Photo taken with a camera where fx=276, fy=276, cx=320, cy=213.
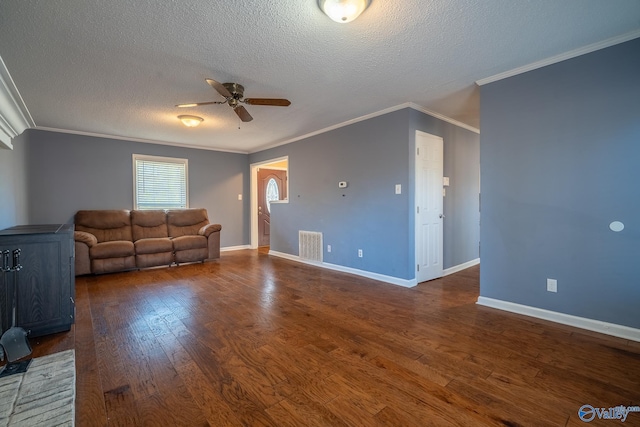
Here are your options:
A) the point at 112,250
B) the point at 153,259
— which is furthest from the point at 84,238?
the point at 153,259

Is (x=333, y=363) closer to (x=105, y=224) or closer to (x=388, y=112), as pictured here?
(x=388, y=112)

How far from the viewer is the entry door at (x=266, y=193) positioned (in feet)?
24.4

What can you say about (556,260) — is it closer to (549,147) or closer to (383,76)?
(549,147)

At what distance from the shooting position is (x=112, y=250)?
443cm

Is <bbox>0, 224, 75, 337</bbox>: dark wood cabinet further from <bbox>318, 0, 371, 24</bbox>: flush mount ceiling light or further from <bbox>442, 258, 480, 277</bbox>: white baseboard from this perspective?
<bbox>442, 258, 480, 277</bbox>: white baseboard

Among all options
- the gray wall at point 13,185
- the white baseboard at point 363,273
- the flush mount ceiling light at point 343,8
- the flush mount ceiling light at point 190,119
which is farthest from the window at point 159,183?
the flush mount ceiling light at point 343,8

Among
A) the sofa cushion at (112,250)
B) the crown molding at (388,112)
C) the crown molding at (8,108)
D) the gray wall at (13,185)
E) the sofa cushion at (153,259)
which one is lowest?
the sofa cushion at (153,259)

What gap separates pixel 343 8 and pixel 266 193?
602 cm

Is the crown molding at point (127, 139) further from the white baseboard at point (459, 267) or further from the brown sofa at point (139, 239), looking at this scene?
the white baseboard at point (459, 267)

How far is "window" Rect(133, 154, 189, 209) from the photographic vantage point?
561 centimetres

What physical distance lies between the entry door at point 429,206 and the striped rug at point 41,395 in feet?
11.7

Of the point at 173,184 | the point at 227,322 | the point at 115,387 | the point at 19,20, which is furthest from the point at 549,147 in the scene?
the point at 173,184

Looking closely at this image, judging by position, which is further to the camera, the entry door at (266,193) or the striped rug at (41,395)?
→ the entry door at (266,193)

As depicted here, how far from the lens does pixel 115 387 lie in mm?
1645
